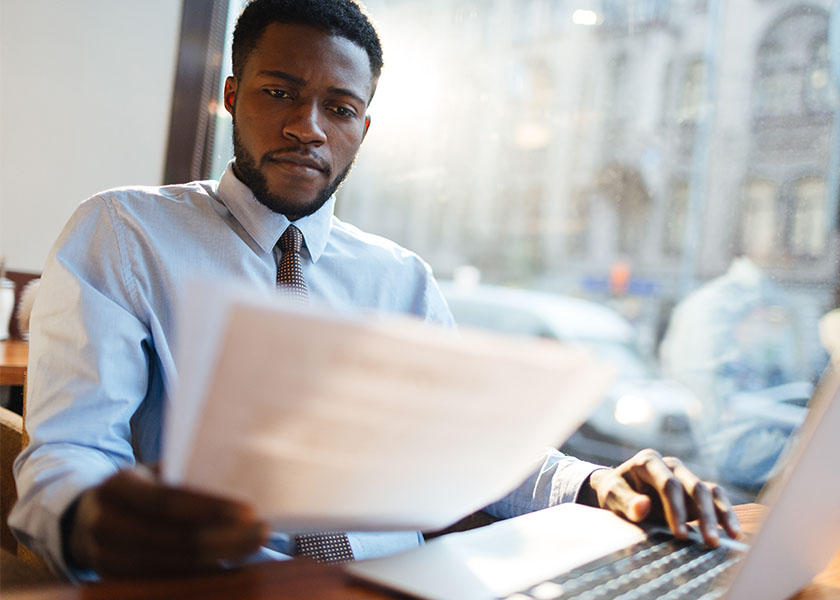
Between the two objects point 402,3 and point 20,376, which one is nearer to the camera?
point 20,376

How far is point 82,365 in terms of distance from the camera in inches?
32.6

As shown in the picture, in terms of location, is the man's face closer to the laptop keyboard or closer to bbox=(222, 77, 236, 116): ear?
bbox=(222, 77, 236, 116): ear

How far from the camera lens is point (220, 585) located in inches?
18.1

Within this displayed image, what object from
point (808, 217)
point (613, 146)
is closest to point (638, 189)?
point (613, 146)

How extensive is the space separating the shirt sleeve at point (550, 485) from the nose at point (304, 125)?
596 mm

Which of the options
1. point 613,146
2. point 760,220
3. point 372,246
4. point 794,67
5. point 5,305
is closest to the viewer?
point 372,246

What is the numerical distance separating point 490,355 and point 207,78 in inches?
90.6

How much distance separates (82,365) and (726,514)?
741mm

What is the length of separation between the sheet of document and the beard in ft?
2.43

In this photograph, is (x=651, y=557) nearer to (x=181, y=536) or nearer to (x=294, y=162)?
(x=181, y=536)

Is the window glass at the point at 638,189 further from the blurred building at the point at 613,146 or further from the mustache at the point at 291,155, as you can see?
the mustache at the point at 291,155

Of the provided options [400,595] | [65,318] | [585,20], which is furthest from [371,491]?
[585,20]

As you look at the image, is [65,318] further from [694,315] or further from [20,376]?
[694,315]

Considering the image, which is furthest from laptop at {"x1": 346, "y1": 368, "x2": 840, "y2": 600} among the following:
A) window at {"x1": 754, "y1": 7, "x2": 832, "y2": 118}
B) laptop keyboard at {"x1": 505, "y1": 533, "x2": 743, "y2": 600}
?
window at {"x1": 754, "y1": 7, "x2": 832, "y2": 118}
